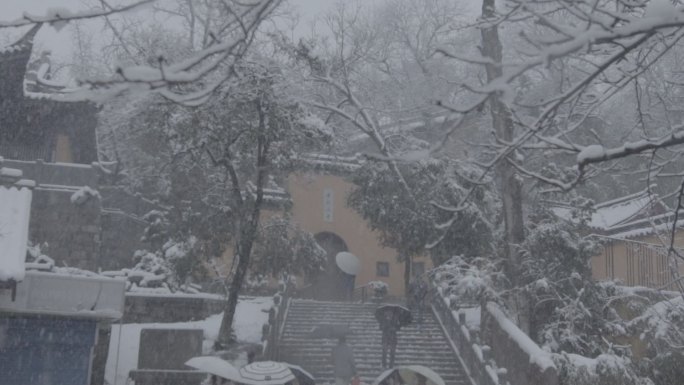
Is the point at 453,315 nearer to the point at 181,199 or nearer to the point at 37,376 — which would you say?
the point at 181,199

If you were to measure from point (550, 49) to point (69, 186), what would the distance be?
60.9 feet

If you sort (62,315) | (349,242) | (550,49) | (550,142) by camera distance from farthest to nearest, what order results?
(349,242)
(62,315)
(550,142)
(550,49)

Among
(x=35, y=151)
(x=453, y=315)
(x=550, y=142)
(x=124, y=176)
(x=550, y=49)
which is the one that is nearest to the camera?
(x=550, y=49)

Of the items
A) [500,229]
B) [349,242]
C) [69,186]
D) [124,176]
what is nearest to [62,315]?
[69,186]

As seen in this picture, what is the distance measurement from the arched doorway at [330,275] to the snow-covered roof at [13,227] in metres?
18.5

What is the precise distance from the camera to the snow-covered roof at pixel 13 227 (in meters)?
7.63

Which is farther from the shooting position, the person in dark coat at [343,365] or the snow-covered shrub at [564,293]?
the snow-covered shrub at [564,293]

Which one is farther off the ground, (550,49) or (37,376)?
(550,49)

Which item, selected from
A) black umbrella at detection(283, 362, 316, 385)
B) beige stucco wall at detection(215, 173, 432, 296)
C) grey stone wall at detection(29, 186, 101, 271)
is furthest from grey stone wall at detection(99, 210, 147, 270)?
black umbrella at detection(283, 362, 316, 385)

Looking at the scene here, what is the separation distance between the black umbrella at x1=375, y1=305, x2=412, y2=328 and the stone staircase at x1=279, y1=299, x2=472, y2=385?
1.33 metres

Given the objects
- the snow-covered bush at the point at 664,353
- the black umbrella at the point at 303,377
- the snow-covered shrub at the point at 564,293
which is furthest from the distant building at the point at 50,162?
the snow-covered bush at the point at 664,353

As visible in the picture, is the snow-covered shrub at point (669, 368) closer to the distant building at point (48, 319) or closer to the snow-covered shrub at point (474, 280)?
the snow-covered shrub at point (474, 280)

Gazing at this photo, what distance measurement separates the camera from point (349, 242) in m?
29.6

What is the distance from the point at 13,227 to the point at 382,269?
863 inches
